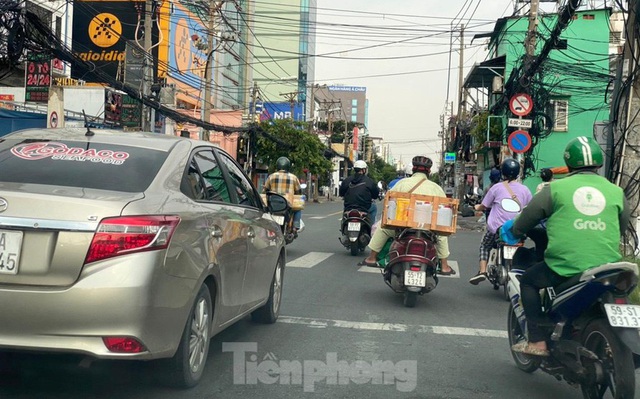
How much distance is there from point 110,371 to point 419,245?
13.4ft

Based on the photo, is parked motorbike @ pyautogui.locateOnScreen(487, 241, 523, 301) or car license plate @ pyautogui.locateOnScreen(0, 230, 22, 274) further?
parked motorbike @ pyautogui.locateOnScreen(487, 241, 523, 301)

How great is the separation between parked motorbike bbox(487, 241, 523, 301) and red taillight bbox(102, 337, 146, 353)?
5643 millimetres

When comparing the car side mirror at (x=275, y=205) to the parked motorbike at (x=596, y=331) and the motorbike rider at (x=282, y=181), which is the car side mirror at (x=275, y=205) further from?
the motorbike rider at (x=282, y=181)

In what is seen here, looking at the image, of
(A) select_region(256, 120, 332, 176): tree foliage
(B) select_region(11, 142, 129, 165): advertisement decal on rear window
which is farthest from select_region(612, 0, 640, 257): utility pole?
(A) select_region(256, 120, 332, 176): tree foliage

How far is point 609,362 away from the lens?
12.5ft

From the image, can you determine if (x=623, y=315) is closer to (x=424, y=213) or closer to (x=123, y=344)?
(x=123, y=344)

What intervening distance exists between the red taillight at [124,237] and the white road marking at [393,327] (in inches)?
124

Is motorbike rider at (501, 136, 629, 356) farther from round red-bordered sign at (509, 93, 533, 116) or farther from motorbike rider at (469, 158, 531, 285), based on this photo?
round red-bordered sign at (509, 93, 533, 116)

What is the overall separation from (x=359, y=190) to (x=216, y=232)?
8.71 metres

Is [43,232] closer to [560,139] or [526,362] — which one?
[526,362]

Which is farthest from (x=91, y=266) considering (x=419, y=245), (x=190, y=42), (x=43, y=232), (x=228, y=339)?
(x=190, y=42)

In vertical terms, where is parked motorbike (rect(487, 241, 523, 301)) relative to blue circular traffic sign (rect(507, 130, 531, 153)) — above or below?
below

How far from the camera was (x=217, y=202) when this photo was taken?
4914 millimetres

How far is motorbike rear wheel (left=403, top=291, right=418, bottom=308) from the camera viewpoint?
7.83 meters
